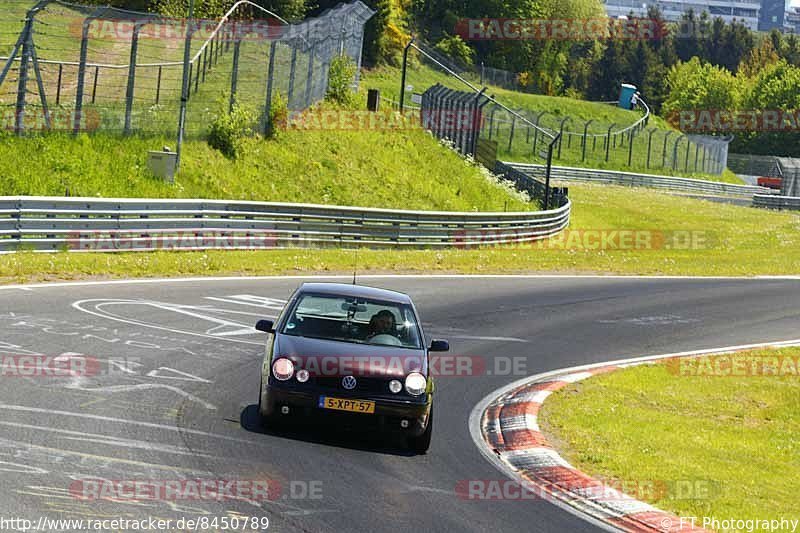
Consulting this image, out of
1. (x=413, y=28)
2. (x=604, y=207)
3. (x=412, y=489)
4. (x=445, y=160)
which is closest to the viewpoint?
(x=412, y=489)

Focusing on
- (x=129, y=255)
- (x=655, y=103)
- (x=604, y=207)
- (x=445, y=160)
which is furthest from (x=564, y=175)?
(x=655, y=103)

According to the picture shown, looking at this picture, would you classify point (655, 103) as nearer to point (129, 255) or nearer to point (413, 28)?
point (413, 28)

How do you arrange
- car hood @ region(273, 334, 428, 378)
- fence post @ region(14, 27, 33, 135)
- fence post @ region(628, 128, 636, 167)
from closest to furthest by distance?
car hood @ region(273, 334, 428, 378), fence post @ region(14, 27, 33, 135), fence post @ region(628, 128, 636, 167)

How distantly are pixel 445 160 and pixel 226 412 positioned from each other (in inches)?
1357

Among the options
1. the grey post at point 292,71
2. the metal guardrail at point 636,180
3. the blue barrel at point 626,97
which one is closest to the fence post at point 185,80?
the grey post at point 292,71

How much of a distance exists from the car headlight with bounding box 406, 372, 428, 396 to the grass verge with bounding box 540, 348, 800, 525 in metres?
1.72

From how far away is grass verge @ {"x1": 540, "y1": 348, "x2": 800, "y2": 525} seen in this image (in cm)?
1025

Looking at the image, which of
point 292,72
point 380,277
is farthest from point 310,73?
point 380,277

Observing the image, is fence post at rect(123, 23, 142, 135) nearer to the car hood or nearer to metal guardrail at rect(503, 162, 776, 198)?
the car hood

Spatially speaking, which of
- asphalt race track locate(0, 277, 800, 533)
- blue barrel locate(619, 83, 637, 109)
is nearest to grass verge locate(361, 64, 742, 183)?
blue barrel locate(619, 83, 637, 109)

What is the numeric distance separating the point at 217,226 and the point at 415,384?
1601 centimetres

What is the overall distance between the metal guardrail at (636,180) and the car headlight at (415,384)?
62.3 m

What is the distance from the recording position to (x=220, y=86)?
112 feet

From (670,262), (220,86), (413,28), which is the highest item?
(413,28)
